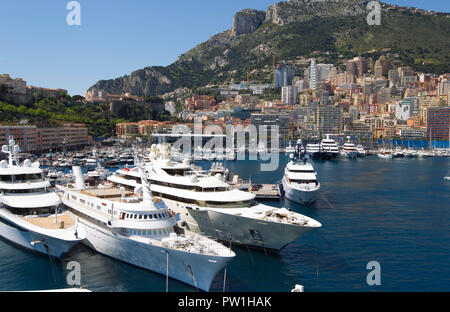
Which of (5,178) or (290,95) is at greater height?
(290,95)

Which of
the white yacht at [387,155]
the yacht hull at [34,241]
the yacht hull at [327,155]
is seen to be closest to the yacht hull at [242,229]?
the yacht hull at [34,241]

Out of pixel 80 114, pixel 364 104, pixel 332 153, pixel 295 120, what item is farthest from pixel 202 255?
pixel 364 104

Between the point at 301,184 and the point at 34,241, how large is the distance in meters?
23.5

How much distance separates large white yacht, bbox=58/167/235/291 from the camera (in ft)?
57.8

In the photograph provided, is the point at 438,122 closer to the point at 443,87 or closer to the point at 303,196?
the point at 443,87

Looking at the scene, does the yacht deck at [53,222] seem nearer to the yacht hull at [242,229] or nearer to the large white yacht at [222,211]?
the large white yacht at [222,211]

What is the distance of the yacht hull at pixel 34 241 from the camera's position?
2077 cm

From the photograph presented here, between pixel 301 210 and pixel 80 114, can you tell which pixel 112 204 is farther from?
pixel 80 114

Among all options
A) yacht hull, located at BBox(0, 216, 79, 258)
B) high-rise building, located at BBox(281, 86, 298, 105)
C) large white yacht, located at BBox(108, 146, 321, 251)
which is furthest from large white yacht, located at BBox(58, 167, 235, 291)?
high-rise building, located at BBox(281, 86, 298, 105)

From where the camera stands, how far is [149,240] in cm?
1920

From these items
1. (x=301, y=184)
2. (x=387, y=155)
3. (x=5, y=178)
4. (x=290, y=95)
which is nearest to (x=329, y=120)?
(x=387, y=155)

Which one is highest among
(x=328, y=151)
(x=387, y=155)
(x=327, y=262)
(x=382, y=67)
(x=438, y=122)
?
(x=382, y=67)

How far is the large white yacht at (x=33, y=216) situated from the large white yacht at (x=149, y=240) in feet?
4.52
